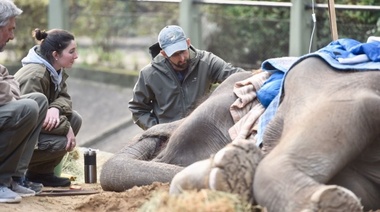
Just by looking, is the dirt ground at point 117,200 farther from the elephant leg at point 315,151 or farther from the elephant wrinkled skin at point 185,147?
the elephant leg at point 315,151

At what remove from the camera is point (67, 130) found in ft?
35.1

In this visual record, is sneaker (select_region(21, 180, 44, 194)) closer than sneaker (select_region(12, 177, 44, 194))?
No

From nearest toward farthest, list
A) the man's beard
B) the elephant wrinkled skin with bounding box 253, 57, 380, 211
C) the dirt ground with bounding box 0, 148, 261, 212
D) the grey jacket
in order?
the dirt ground with bounding box 0, 148, 261, 212 → the elephant wrinkled skin with bounding box 253, 57, 380, 211 → the man's beard → the grey jacket

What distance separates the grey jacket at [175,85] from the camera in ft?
37.4

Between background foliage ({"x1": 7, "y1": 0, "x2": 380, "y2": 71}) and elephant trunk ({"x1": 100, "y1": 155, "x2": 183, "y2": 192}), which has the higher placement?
elephant trunk ({"x1": 100, "y1": 155, "x2": 183, "y2": 192})

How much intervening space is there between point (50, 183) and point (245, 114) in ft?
7.01

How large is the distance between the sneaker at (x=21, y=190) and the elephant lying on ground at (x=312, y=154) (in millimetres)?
2110

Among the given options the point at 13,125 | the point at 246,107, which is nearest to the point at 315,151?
the point at 246,107

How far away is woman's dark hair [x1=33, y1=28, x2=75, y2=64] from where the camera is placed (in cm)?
1071

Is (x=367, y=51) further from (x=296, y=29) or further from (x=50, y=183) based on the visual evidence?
(x=296, y=29)

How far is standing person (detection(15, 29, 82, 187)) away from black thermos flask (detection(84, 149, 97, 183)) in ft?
1.81

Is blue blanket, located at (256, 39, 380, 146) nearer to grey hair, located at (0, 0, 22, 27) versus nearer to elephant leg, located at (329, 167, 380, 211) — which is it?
elephant leg, located at (329, 167, 380, 211)

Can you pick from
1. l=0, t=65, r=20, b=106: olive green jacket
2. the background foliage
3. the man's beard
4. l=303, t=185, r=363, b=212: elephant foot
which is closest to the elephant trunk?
l=0, t=65, r=20, b=106: olive green jacket

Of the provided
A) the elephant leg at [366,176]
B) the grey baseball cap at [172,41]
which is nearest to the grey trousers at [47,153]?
the grey baseball cap at [172,41]
